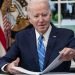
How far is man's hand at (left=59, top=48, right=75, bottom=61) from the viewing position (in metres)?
1.65

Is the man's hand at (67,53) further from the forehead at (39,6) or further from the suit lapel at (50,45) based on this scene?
the forehead at (39,6)

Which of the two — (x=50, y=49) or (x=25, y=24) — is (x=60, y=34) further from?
(x=25, y=24)

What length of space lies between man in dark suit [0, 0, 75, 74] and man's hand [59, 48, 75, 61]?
0.07 m

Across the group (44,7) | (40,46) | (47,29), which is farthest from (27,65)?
(44,7)

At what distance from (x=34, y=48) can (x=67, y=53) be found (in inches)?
12.6

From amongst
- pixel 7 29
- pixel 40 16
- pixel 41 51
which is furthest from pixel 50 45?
pixel 7 29

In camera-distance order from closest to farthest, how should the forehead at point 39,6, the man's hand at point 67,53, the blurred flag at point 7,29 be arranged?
the man's hand at point 67,53
the forehead at point 39,6
the blurred flag at point 7,29

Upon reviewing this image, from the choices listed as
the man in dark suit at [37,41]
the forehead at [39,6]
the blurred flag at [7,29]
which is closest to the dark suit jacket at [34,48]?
the man in dark suit at [37,41]

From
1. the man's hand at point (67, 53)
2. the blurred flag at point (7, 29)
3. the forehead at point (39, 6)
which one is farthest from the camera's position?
the blurred flag at point (7, 29)

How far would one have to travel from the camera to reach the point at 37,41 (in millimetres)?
1930

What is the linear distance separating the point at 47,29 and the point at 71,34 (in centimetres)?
18

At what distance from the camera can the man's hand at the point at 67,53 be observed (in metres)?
1.65

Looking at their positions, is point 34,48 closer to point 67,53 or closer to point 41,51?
point 41,51

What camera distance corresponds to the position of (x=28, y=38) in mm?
1970
